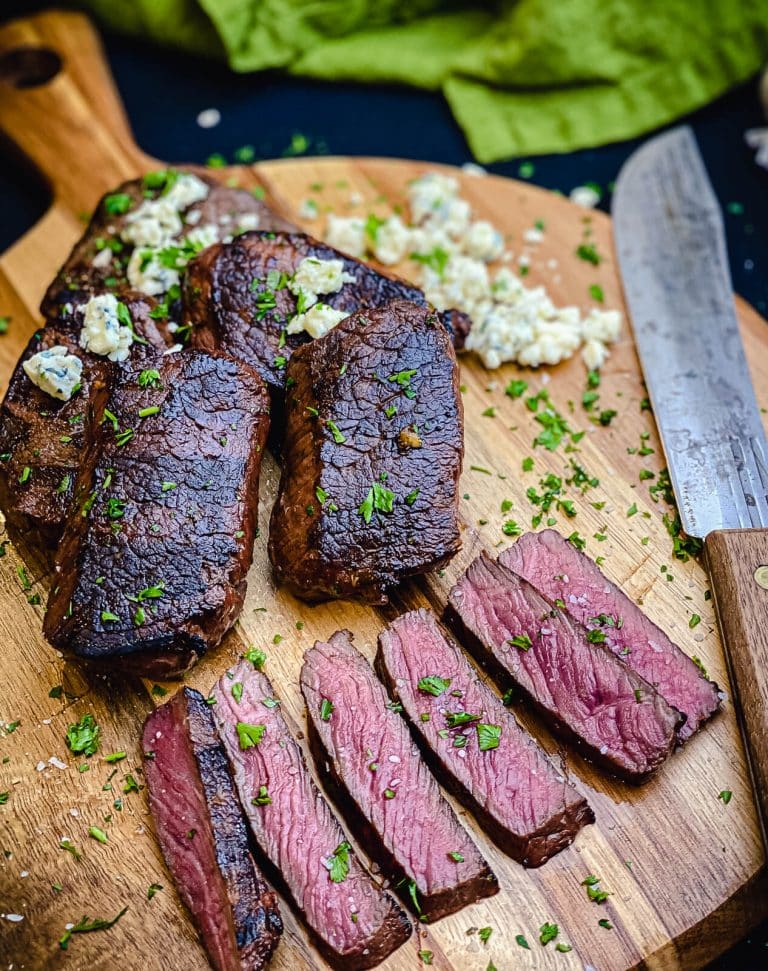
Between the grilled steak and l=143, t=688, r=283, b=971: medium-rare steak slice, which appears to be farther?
the grilled steak

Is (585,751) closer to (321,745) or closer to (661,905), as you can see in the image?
(661,905)

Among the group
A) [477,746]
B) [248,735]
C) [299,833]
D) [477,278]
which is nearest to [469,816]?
[477,746]

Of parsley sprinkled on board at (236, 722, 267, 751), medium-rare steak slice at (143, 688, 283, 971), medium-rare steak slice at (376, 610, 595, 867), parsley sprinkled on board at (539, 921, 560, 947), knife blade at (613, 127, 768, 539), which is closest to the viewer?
medium-rare steak slice at (143, 688, 283, 971)

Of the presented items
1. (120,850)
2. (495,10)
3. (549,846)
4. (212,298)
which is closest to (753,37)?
(495,10)

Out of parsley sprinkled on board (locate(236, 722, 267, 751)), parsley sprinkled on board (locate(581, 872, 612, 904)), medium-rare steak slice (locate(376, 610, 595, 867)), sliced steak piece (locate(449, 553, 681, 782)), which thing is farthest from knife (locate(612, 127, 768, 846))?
parsley sprinkled on board (locate(236, 722, 267, 751))

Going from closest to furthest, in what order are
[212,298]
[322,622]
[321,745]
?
[321,745] → [322,622] → [212,298]

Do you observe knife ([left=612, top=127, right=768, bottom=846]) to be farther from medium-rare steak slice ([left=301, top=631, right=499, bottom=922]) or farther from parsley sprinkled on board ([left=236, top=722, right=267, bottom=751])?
parsley sprinkled on board ([left=236, top=722, right=267, bottom=751])

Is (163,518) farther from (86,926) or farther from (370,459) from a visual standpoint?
(86,926)
